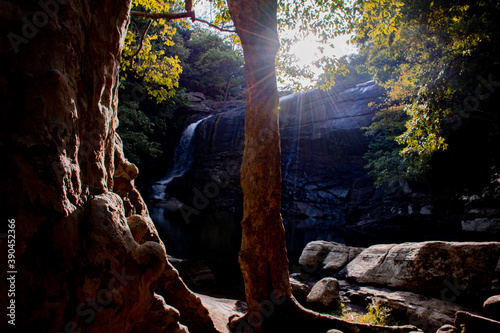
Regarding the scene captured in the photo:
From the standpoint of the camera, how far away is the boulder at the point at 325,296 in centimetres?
518

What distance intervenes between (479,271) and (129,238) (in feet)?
18.1

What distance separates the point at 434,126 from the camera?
7438 mm

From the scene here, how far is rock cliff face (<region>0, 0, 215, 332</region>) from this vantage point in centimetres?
125

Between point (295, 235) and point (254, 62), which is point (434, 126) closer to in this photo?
point (254, 62)

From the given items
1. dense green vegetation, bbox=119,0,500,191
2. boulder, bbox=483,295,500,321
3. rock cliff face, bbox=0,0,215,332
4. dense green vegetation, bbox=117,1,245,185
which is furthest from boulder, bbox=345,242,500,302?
dense green vegetation, bbox=117,1,245,185

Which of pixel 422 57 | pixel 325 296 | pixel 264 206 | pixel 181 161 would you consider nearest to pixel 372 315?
pixel 325 296

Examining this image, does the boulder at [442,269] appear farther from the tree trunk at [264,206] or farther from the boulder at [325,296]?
the tree trunk at [264,206]

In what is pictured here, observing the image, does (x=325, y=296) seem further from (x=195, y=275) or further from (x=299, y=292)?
(x=195, y=275)

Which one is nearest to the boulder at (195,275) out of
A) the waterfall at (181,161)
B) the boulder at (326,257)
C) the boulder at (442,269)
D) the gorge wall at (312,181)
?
the boulder at (326,257)

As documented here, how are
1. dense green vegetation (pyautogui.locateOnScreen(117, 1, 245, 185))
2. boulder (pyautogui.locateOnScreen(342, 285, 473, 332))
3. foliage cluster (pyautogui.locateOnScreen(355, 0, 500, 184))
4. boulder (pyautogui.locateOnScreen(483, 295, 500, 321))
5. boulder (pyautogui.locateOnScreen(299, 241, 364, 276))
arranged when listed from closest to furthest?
boulder (pyautogui.locateOnScreen(483, 295, 500, 321)), boulder (pyautogui.locateOnScreen(342, 285, 473, 332)), foliage cluster (pyautogui.locateOnScreen(355, 0, 500, 184)), boulder (pyautogui.locateOnScreen(299, 241, 364, 276)), dense green vegetation (pyautogui.locateOnScreen(117, 1, 245, 185))

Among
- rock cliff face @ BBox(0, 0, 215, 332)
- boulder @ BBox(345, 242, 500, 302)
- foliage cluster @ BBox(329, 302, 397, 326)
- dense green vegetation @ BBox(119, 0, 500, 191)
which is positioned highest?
dense green vegetation @ BBox(119, 0, 500, 191)

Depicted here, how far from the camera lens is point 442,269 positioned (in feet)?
15.8

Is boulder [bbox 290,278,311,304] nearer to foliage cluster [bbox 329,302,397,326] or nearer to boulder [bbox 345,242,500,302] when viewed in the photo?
foliage cluster [bbox 329,302,397,326]

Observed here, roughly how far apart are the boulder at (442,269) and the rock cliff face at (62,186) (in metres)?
5.22
